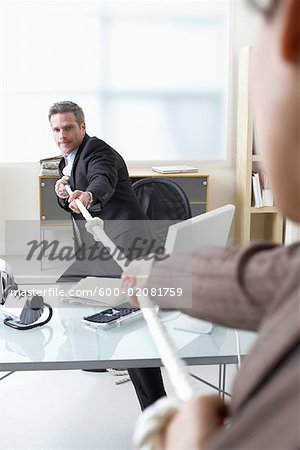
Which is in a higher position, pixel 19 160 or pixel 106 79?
pixel 106 79

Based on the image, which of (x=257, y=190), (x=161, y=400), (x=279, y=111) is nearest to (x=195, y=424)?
(x=161, y=400)

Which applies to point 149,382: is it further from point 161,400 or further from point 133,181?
point 133,181

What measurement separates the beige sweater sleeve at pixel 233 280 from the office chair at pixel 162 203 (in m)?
2.41

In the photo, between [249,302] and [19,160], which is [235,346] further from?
[19,160]

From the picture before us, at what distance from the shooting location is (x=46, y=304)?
6.56 ft

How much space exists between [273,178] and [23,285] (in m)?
1.93

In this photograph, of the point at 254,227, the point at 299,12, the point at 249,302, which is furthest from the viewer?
the point at 254,227

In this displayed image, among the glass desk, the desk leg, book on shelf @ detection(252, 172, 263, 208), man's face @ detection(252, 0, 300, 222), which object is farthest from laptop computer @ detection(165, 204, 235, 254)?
book on shelf @ detection(252, 172, 263, 208)

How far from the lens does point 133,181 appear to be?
4.80 meters

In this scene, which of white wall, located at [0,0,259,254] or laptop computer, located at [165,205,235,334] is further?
white wall, located at [0,0,259,254]

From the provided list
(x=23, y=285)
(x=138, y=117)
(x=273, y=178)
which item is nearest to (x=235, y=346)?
(x=23, y=285)

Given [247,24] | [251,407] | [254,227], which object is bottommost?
[254,227]

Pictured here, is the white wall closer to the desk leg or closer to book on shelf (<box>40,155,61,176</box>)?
book on shelf (<box>40,155,61,176</box>)

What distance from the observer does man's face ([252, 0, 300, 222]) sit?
1.63 ft
